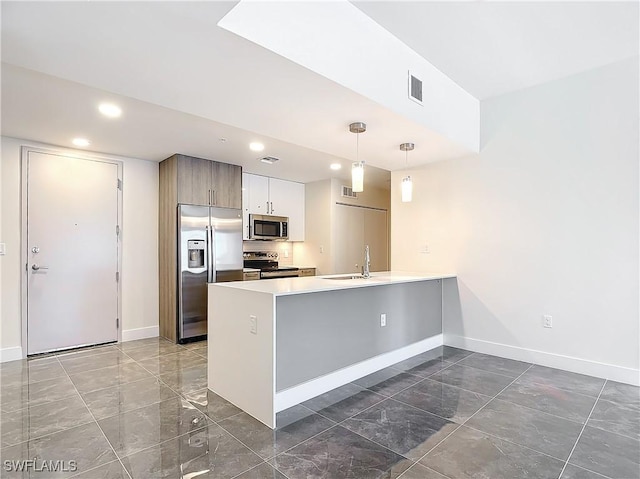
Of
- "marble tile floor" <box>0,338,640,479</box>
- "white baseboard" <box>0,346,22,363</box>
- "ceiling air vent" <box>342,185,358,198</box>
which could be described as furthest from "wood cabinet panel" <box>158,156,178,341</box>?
"ceiling air vent" <box>342,185,358,198</box>

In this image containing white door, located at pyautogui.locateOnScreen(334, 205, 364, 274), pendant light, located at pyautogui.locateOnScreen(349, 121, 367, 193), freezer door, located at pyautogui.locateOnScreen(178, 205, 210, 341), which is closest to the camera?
pendant light, located at pyautogui.locateOnScreen(349, 121, 367, 193)

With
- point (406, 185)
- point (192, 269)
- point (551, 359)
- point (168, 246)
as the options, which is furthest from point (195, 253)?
point (551, 359)

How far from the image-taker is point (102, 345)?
4.26 m

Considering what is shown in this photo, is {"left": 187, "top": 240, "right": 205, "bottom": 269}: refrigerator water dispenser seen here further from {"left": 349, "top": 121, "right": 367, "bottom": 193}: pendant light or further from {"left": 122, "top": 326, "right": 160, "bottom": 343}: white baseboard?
{"left": 349, "top": 121, "right": 367, "bottom": 193}: pendant light

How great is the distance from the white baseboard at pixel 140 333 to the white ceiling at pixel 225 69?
2.35 metres

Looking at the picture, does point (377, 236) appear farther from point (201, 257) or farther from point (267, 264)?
point (201, 257)

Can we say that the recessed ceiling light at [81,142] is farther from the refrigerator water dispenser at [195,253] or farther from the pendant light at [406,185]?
the pendant light at [406,185]

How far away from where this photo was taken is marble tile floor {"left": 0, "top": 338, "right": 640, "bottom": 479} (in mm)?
1809

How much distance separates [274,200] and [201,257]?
182cm

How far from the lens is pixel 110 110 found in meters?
3.00

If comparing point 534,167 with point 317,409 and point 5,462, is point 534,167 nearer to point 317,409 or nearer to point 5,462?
point 317,409

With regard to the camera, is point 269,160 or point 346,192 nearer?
point 269,160

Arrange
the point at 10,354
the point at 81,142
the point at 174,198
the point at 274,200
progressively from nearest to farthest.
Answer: the point at 10,354, the point at 81,142, the point at 174,198, the point at 274,200

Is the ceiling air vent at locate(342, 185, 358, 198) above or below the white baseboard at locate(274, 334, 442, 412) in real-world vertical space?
above
